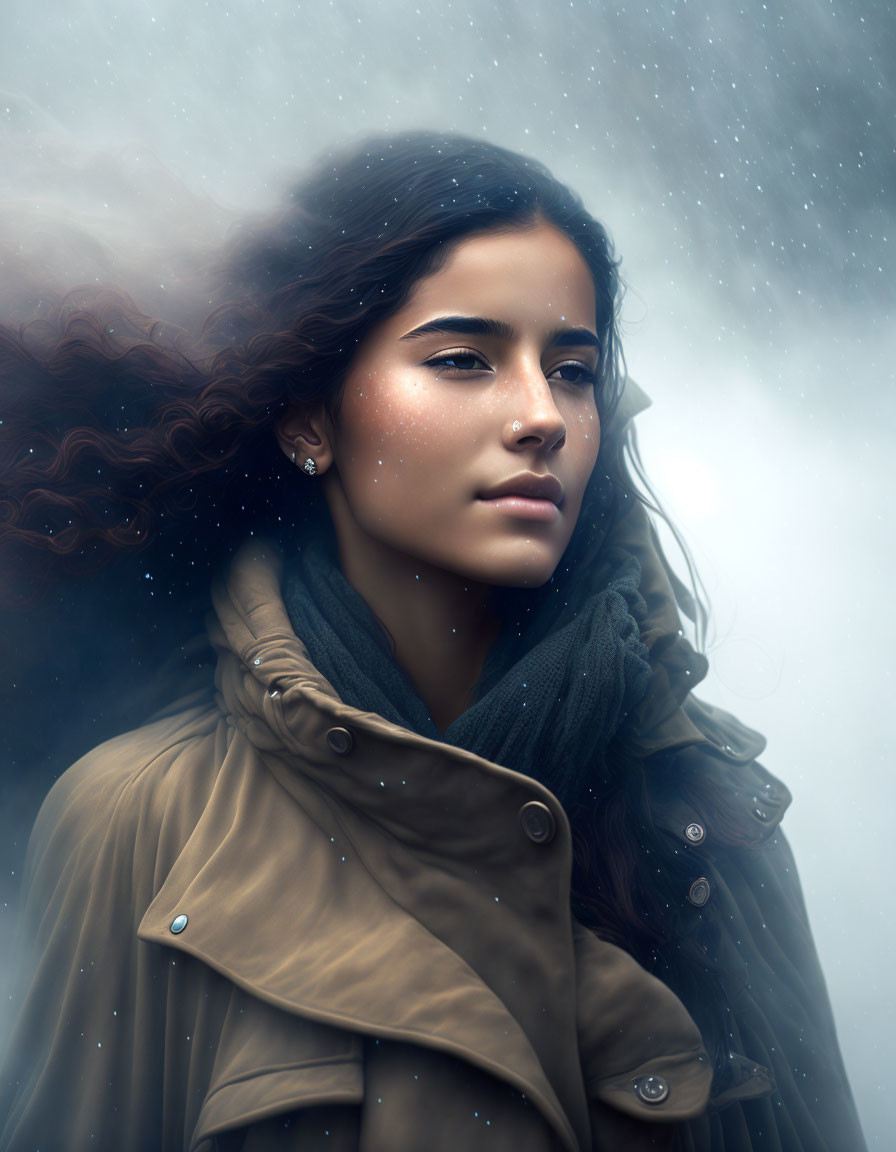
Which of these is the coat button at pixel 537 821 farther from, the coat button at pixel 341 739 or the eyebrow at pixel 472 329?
the eyebrow at pixel 472 329

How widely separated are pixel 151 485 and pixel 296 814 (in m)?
0.30

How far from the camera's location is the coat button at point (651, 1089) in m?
0.53

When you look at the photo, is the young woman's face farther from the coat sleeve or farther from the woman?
the coat sleeve

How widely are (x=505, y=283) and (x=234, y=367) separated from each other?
236 millimetres

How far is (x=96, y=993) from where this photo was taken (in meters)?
0.57

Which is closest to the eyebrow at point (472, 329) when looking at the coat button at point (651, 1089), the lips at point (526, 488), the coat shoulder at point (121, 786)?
the lips at point (526, 488)

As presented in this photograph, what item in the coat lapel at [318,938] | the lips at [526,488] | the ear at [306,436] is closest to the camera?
the coat lapel at [318,938]

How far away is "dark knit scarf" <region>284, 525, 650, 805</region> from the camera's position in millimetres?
625

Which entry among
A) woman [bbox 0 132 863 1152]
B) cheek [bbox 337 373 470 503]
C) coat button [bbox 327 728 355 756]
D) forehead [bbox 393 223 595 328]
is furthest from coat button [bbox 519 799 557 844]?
forehead [bbox 393 223 595 328]

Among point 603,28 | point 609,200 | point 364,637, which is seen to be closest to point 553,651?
point 364,637

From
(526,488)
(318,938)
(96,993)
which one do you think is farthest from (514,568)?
(96,993)

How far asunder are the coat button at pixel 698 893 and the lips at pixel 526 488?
1.02ft

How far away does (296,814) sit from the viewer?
616 mm

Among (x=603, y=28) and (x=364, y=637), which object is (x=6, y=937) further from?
(x=603, y=28)
